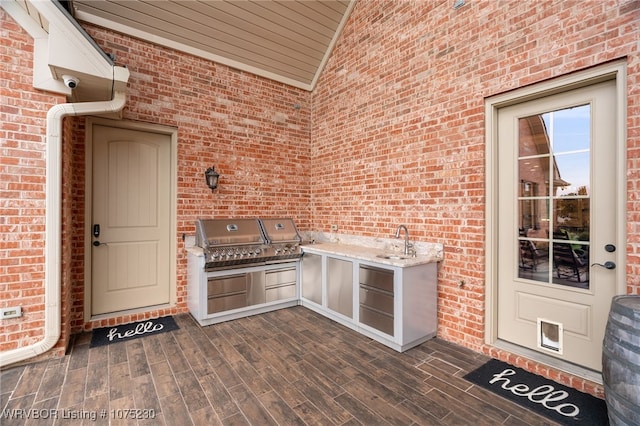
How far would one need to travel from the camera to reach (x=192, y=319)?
12.9ft

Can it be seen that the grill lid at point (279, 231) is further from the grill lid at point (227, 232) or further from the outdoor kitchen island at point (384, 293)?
the outdoor kitchen island at point (384, 293)

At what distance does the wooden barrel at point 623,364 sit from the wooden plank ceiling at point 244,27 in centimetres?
476

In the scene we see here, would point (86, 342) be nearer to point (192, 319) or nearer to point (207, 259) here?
point (192, 319)

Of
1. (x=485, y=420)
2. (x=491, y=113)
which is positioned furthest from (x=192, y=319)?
(x=491, y=113)

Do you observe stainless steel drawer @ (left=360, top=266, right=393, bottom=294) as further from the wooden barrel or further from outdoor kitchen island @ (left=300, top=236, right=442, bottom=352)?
the wooden barrel

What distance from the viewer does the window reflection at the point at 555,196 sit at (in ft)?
8.12

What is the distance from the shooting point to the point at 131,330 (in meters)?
3.56

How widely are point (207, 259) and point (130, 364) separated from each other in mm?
1248

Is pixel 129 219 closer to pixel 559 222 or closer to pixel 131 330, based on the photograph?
pixel 131 330

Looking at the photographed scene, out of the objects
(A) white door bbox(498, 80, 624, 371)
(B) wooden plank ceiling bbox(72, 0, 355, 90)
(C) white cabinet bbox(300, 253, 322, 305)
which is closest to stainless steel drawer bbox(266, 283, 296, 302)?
(C) white cabinet bbox(300, 253, 322, 305)

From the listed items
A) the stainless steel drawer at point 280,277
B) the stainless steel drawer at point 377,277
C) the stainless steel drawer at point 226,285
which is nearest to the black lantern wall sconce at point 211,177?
the stainless steel drawer at point 226,285

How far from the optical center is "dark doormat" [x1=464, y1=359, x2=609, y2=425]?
6.81 feet

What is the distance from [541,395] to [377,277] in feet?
Result: 5.24

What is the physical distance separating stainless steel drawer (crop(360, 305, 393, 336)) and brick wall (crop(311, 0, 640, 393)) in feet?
2.17
